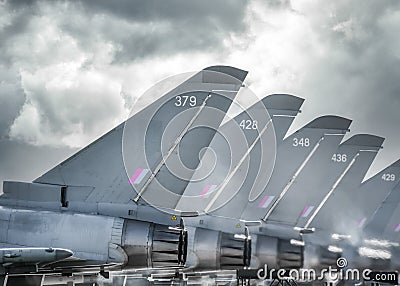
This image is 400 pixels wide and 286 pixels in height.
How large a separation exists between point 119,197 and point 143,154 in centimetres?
98

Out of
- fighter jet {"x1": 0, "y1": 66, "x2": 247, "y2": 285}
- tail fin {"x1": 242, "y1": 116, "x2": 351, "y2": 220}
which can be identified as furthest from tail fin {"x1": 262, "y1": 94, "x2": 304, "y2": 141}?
fighter jet {"x1": 0, "y1": 66, "x2": 247, "y2": 285}

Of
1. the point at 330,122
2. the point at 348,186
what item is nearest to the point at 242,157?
the point at 330,122

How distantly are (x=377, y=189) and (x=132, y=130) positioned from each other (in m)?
15.7

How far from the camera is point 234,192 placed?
1888 cm

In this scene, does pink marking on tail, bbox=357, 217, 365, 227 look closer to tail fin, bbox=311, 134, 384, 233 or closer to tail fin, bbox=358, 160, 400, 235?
tail fin, bbox=358, 160, 400, 235

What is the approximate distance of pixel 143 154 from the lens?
13.8 meters

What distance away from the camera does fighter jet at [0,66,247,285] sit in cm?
1251

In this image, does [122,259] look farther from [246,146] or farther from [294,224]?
[294,224]

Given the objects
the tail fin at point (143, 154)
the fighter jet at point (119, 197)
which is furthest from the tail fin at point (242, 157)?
the fighter jet at point (119, 197)

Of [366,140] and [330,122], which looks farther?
[366,140]

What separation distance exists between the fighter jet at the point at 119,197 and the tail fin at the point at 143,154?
0.06ft

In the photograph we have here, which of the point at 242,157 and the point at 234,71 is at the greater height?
the point at 234,71

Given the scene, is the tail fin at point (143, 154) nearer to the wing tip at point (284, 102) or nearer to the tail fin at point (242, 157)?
the tail fin at point (242, 157)

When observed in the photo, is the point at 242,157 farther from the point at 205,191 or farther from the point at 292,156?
the point at 292,156
